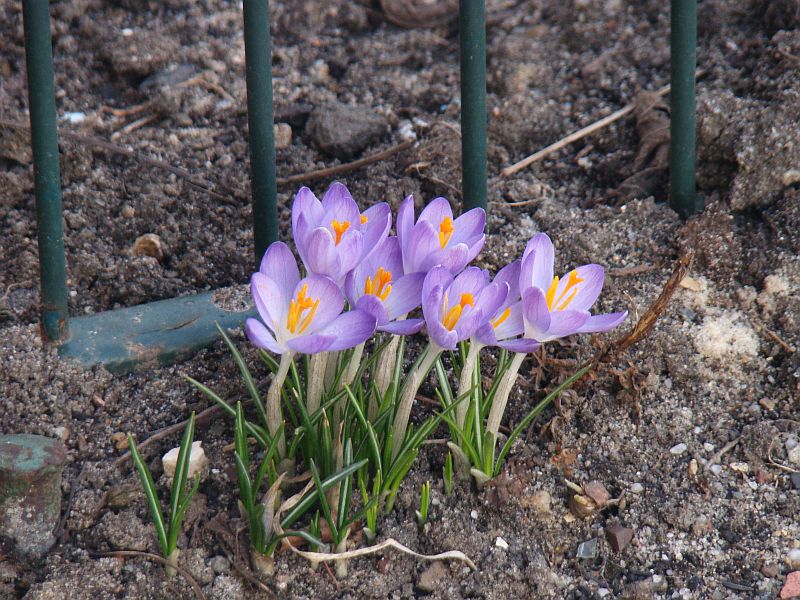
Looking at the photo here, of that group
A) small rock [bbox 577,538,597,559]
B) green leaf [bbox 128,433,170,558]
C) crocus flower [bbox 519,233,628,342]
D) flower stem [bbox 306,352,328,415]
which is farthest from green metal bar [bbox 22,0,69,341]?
small rock [bbox 577,538,597,559]

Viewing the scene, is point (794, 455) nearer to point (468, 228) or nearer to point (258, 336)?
point (468, 228)

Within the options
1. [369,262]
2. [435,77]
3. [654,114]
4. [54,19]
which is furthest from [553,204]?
[54,19]

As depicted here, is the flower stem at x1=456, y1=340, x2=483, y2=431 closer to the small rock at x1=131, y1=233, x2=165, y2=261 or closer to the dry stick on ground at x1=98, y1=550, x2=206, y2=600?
the dry stick on ground at x1=98, y1=550, x2=206, y2=600

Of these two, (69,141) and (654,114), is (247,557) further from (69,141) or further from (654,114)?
(654,114)

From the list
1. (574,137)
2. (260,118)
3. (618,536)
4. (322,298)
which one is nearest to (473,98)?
(260,118)

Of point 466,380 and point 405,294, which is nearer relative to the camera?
point 405,294

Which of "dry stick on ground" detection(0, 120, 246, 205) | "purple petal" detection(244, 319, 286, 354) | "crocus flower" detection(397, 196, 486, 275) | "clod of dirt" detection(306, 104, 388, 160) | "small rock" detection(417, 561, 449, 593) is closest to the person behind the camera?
"purple petal" detection(244, 319, 286, 354)
